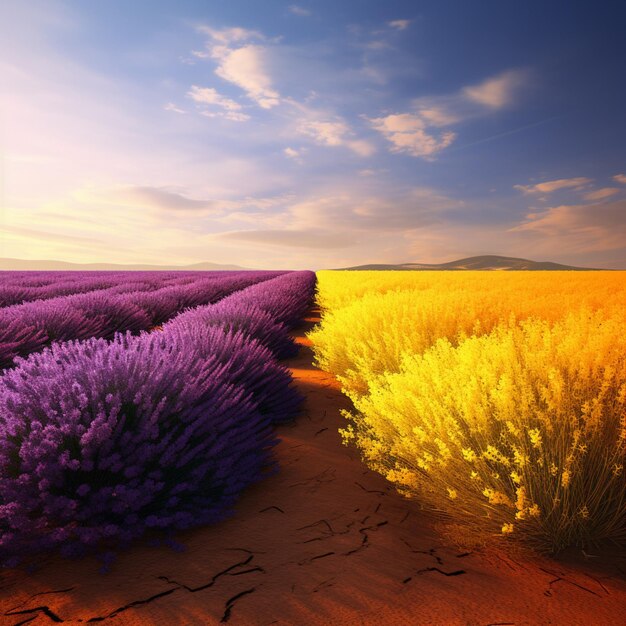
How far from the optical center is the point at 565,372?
2186mm

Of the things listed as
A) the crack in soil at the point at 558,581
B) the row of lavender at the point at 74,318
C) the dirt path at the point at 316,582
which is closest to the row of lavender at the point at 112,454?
the dirt path at the point at 316,582

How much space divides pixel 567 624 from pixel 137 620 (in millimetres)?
1460

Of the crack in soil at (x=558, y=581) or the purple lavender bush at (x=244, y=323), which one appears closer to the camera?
the crack in soil at (x=558, y=581)

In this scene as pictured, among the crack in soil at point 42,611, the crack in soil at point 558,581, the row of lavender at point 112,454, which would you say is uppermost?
the row of lavender at point 112,454

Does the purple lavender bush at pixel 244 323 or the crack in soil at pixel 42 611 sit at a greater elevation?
the purple lavender bush at pixel 244 323

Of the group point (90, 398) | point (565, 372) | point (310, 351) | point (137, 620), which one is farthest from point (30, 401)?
point (310, 351)

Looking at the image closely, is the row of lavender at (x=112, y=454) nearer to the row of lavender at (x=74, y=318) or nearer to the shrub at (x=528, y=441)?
the shrub at (x=528, y=441)

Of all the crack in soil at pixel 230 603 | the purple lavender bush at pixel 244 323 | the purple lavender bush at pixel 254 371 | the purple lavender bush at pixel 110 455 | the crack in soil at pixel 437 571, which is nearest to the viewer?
the crack in soil at pixel 230 603

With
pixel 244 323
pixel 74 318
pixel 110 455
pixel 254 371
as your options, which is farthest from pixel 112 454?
pixel 74 318

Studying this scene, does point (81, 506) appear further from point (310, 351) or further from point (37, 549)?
point (310, 351)

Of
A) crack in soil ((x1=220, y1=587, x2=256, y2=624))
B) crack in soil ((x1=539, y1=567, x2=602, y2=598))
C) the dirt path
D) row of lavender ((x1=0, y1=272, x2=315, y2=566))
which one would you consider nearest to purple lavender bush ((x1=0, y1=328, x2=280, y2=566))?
row of lavender ((x1=0, y1=272, x2=315, y2=566))

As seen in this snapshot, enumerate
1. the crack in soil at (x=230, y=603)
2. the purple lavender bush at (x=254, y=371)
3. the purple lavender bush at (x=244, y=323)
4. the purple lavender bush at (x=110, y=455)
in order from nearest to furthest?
1. the crack in soil at (x=230, y=603)
2. the purple lavender bush at (x=110, y=455)
3. the purple lavender bush at (x=254, y=371)
4. the purple lavender bush at (x=244, y=323)

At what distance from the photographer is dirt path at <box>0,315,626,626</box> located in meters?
1.51

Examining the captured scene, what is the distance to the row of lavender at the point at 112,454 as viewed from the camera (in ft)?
5.89
